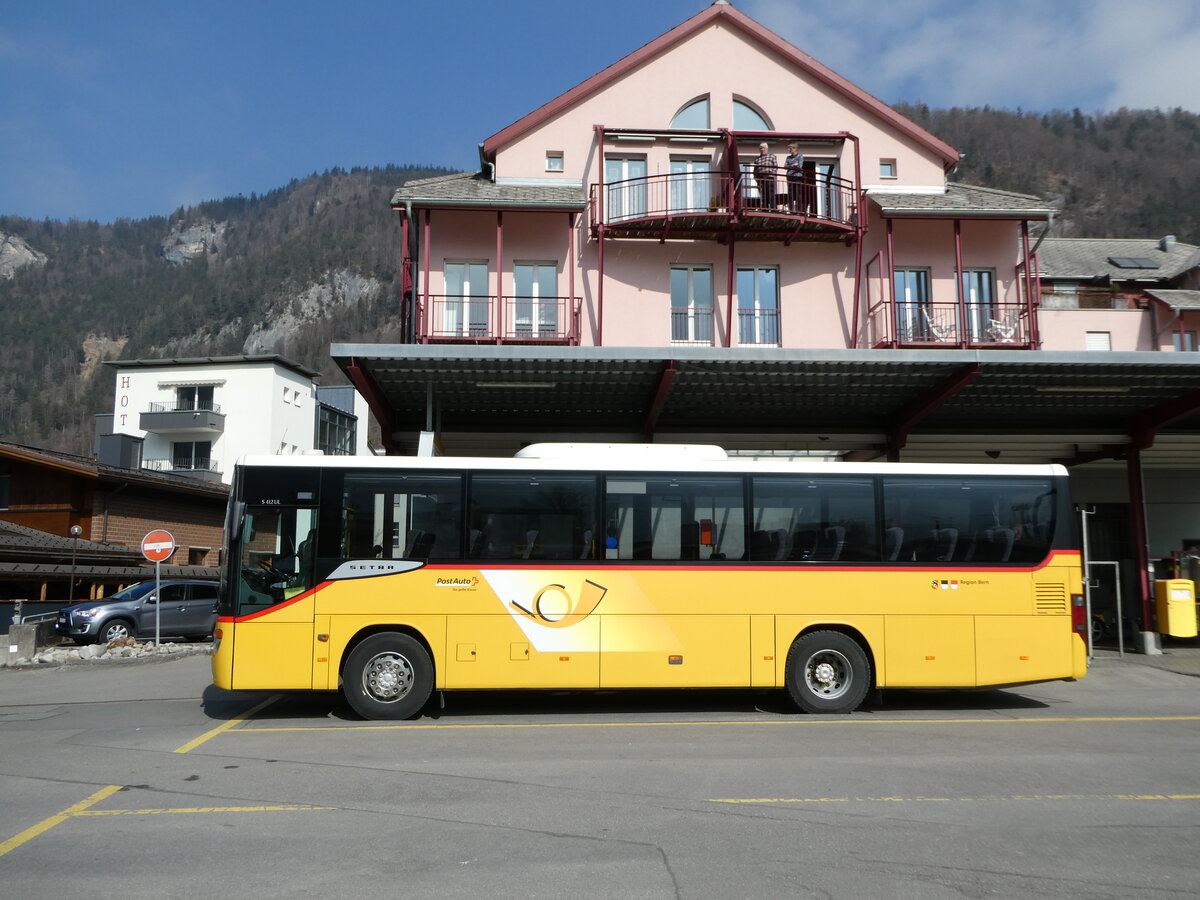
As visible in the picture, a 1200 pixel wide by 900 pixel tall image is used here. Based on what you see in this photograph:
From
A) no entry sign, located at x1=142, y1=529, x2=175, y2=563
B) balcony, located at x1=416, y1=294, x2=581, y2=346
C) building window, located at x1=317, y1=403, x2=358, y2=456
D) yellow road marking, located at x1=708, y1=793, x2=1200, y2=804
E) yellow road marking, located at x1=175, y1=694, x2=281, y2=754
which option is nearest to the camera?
yellow road marking, located at x1=708, y1=793, x2=1200, y2=804

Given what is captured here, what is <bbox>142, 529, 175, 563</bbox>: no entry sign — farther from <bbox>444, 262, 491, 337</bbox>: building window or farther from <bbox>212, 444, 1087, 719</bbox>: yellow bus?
<bbox>212, 444, 1087, 719</bbox>: yellow bus

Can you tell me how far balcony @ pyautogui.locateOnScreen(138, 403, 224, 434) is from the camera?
5781 cm

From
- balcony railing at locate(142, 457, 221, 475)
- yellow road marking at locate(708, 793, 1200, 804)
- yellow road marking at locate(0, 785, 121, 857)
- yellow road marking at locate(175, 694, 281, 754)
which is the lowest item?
yellow road marking at locate(175, 694, 281, 754)

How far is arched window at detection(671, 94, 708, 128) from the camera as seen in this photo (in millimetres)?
24859

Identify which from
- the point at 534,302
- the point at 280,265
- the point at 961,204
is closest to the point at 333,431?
the point at 534,302

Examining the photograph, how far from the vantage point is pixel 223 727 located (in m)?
10.8

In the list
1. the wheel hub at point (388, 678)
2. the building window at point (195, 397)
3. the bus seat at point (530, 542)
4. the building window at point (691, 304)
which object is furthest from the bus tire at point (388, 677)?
the building window at point (195, 397)

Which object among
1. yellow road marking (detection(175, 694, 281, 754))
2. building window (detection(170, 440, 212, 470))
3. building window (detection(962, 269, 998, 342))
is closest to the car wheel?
yellow road marking (detection(175, 694, 281, 754))

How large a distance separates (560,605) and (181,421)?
52.4 m

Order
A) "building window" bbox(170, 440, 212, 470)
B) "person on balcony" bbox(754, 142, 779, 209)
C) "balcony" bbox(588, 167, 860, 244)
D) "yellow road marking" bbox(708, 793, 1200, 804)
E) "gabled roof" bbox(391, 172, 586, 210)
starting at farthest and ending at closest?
"building window" bbox(170, 440, 212, 470)
"person on balcony" bbox(754, 142, 779, 209)
"balcony" bbox(588, 167, 860, 244)
"gabled roof" bbox(391, 172, 586, 210)
"yellow road marking" bbox(708, 793, 1200, 804)

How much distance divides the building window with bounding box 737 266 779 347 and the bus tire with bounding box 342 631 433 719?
1470 cm

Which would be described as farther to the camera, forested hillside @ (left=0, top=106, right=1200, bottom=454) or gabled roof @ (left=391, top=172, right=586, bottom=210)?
forested hillside @ (left=0, top=106, right=1200, bottom=454)

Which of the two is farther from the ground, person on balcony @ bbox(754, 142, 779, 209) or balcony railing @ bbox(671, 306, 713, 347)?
person on balcony @ bbox(754, 142, 779, 209)

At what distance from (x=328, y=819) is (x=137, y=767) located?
2889 mm
